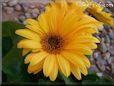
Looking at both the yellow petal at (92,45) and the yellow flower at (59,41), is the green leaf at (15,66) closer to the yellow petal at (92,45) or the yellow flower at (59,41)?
the yellow flower at (59,41)

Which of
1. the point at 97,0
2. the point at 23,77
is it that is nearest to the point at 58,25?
the point at 23,77

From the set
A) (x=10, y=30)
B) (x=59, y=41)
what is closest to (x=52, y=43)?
(x=59, y=41)

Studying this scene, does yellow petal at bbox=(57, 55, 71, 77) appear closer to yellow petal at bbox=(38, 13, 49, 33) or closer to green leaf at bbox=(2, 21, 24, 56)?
yellow petal at bbox=(38, 13, 49, 33)

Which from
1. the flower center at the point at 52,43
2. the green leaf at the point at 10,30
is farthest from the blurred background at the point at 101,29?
the flower center at the point at 52,43

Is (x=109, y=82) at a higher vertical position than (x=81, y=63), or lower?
lower

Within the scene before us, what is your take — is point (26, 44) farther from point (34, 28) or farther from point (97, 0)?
point (97, 0)

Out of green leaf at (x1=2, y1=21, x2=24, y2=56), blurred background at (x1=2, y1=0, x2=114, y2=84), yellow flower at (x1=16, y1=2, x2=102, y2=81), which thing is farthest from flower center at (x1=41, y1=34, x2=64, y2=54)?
blurred background at (x1=2, y1=0, x2=114, y2=84)
